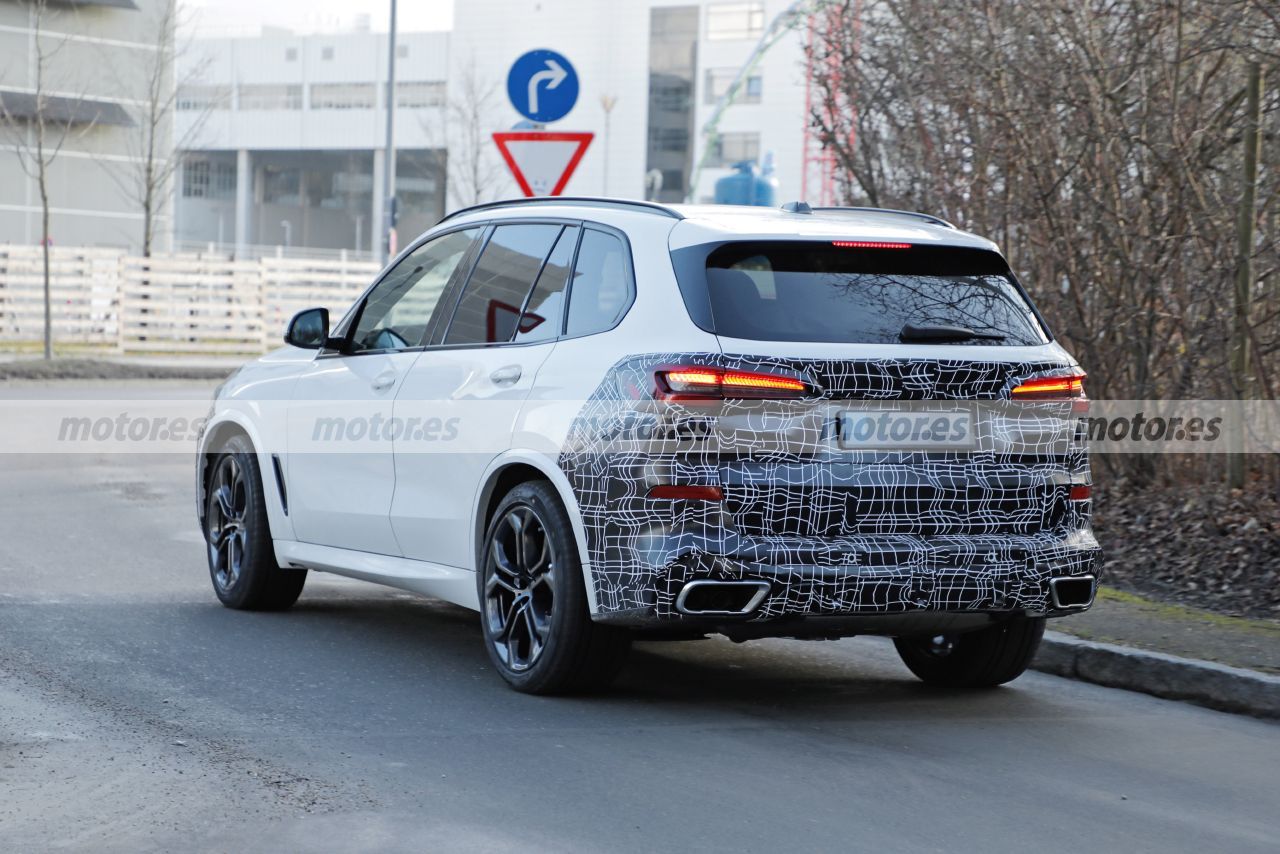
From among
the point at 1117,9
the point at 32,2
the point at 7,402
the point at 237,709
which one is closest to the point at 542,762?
the point at 237,709

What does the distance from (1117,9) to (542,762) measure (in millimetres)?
7063

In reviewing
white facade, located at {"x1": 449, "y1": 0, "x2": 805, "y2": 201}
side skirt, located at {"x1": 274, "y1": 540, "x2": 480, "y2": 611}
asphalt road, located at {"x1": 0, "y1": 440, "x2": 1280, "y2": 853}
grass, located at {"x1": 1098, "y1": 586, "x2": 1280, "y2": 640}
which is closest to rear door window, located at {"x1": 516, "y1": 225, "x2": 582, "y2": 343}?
side skirt, located at {"x1": 274, "y1": 540, "x2": 480, "y2": 611}

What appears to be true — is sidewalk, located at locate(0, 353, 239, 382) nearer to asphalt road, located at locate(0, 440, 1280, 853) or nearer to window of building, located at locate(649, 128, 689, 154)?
asphalt road, located at locate(0, 440, 1280, 853)

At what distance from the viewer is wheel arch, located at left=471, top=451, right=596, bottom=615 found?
6051mm

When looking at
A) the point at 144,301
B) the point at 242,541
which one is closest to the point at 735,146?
the point at 144,301

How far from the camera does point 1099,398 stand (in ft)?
36.6

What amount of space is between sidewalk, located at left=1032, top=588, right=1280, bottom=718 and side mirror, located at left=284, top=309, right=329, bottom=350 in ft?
11.3

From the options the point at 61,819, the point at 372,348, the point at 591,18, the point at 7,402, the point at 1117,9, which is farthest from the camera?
the point at 591,18

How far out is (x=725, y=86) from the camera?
83.1 meters

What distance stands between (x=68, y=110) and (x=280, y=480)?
1601 inches

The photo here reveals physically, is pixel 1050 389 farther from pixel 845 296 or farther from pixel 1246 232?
pixel 1246 232

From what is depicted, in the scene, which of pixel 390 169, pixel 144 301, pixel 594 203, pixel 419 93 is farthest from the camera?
pixel 419 93

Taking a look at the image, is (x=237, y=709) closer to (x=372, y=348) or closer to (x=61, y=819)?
(x=61, y=819)

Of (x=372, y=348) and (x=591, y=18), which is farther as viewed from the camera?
(x=591, y=18)
